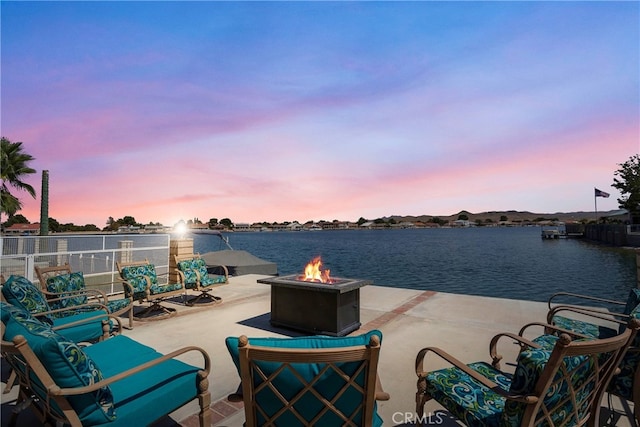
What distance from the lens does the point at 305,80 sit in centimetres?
823

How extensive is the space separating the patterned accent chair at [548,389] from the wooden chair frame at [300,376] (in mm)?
816

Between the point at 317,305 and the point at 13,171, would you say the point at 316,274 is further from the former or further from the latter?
the point at 13,171

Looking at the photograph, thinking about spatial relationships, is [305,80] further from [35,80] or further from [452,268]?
[452,268]

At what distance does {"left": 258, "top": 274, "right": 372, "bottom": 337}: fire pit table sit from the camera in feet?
16.1

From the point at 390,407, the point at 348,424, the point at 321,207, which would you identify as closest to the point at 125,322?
the point at 390,407

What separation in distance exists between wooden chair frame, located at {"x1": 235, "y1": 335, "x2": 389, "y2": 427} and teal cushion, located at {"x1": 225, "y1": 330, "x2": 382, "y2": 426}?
26 millimetres

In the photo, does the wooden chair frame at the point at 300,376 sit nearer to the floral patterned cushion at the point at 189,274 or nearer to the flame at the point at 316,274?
the flame at the point at 316,274

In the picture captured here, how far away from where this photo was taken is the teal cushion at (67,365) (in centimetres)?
181

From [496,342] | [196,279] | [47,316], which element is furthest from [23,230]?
[496,342]

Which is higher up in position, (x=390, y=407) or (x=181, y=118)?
(x=181, y=118)

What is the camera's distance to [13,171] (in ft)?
89.4

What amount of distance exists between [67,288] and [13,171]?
32261 mm

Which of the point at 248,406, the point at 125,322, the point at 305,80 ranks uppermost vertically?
the point at 305,80

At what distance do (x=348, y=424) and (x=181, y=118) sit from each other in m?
10.8
